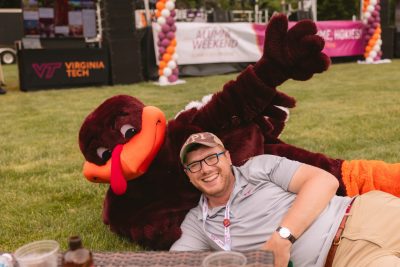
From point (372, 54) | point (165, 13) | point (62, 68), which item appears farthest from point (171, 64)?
point (372, 54)

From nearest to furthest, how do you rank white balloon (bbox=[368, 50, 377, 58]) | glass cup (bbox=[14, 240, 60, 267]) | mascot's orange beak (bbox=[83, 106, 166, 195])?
glass cup (bbox=[14, 240, 60, 267]), mascot's orange beak (bbox=[83, 106, 166, 195]), white balloon (bbox=[368, 50, 377, 58])

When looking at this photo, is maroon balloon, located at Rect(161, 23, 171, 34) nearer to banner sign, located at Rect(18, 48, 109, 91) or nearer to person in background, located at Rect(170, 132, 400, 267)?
banner sign, located at Rect(18, 48, 109, 91)

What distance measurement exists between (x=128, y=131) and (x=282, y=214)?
0.85m

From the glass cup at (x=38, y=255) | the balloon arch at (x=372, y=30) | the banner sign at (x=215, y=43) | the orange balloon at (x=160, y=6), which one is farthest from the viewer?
the balloon arch at (x=372, y=30)

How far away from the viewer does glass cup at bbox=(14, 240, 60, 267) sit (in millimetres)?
1488

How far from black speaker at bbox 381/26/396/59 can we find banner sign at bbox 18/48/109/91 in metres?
9.26

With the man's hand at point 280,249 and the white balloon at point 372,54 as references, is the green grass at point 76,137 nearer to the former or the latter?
the man's hand at point 280,249

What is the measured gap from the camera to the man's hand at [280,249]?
193cm

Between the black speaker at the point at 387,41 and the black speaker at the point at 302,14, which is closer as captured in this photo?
the black speaker at the point at 387,41

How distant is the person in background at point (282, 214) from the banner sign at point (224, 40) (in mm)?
9520

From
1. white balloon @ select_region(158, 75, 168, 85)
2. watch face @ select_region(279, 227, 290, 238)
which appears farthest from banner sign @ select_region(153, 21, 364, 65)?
watch face @ select_region(279, 227, 290, 238)

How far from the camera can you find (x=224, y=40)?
12672 mm

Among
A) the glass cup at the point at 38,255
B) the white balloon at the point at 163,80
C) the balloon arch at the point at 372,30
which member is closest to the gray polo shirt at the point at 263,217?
the glass cup at the point at 38,255

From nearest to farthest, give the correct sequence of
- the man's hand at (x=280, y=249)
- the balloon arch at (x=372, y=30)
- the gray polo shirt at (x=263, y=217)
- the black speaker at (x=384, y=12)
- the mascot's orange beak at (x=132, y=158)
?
1. the man's hand at (x=280, y=249)
2. the gray polo shirt at (x=263, y=217)
3. the mascot's orange beak at (x=132, y=158)
4. the balloon arch at (x=372, y=30)
5. the black speaker at (x=384, y=12)
